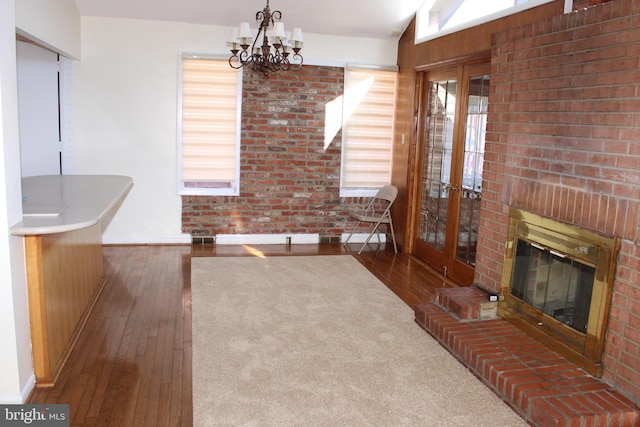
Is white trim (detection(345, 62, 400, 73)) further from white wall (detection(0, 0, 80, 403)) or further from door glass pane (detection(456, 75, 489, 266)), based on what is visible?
white wall (detection(0, 0, 80, 403))

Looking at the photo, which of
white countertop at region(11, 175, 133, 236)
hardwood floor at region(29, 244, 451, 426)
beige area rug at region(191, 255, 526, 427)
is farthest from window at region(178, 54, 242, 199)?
beige area rug at region(191, 255, 526, 427)

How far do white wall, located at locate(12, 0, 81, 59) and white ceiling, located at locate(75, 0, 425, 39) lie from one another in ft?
0.92

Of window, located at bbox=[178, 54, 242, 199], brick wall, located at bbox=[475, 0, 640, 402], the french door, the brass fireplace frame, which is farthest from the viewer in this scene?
window, located at bbox=[178, 54, 242, 199]

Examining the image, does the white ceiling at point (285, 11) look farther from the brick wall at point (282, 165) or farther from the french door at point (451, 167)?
the french door at point (451, 167)

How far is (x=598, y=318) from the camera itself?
2848 millimetres

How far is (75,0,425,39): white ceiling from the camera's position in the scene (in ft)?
17.8

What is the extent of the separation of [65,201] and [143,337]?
1.00 m

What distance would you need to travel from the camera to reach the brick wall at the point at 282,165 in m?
6.16

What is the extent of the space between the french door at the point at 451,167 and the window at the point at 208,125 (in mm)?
2035

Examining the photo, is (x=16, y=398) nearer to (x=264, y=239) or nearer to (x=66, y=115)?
(x=66, y=115)

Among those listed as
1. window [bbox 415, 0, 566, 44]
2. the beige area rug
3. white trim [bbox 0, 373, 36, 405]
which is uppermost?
window [bbox 415, 0, 566, 44]

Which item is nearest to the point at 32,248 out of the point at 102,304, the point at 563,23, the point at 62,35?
the point at 102,304

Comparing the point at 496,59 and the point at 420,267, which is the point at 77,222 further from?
the point at 420,267

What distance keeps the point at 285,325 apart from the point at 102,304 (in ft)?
4.77
